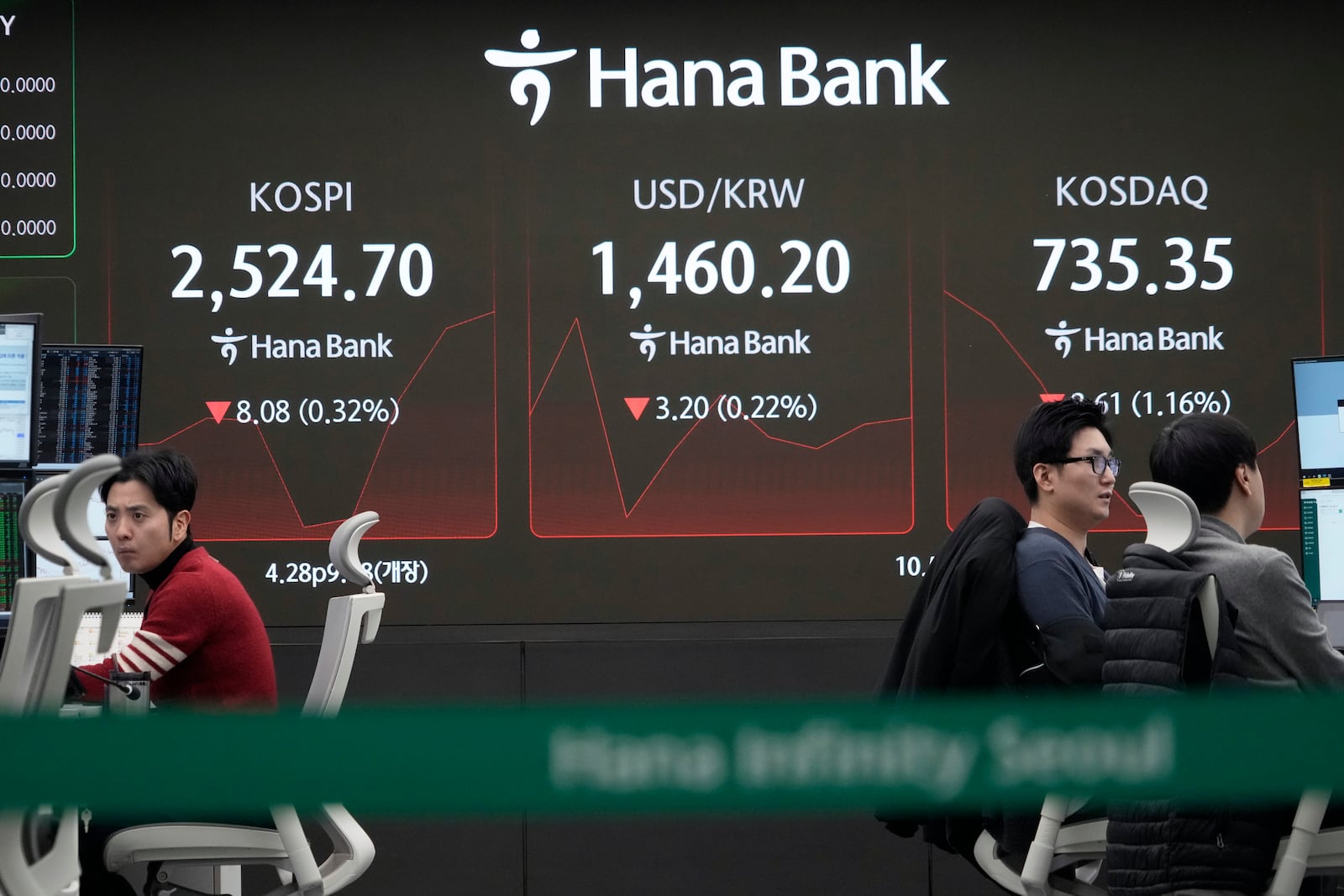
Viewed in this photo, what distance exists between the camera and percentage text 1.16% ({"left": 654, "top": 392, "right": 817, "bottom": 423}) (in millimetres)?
3820

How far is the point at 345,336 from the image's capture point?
3.83 meters

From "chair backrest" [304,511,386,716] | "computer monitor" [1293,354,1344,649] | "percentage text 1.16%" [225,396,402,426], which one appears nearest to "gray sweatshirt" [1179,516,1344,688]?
"computer monitor" [1293,354,1344,649]

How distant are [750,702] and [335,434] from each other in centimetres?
302

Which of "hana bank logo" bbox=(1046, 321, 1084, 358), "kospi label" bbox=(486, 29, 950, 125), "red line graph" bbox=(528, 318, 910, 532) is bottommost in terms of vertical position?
"red line graph" bbox=(528, 318, 910, 532)

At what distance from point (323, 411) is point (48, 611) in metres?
2.01

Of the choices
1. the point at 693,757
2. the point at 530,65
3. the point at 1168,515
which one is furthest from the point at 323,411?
the point at 693,757

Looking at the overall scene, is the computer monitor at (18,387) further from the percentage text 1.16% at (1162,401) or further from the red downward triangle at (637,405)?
the percentage text 1.16% at (1162,401)

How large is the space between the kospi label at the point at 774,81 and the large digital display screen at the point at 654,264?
12 millimetres

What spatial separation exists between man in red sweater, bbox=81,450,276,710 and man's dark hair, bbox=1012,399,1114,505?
1.57m

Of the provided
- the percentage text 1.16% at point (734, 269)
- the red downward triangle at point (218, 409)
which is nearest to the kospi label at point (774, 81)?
the percentage text 1.16% at point (734, 269)

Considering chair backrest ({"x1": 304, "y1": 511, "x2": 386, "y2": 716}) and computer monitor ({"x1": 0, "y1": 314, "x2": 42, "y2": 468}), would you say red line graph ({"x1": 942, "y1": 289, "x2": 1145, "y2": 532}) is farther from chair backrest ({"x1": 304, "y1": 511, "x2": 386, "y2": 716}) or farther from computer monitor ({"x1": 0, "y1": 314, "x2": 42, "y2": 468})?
computer monitor ({"x1": 0, "y1": 314, "x2": 42, "y2": 468})

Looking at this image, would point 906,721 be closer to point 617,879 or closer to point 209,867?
point 209,867

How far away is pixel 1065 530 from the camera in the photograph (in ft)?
8.48

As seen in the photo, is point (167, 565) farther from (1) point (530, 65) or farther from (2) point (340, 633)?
(1) point (530, 65)
